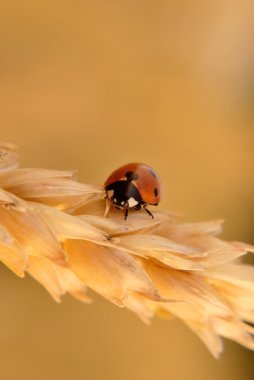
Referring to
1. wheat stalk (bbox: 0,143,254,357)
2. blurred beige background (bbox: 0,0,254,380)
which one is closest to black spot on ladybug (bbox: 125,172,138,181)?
wheat stalk (bbox: 0,143,254,357)

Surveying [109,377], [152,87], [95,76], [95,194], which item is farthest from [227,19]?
[95,194]

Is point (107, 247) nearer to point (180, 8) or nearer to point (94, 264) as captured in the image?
point (94, 264)

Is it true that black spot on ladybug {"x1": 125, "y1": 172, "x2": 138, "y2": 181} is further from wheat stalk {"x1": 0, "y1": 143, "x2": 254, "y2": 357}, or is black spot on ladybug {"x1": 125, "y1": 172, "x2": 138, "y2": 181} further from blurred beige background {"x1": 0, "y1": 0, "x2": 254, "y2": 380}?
blurred beige background {"x1": 0, "y1": 0, "x2": 254, "y2": 380}

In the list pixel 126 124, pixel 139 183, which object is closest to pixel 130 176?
pixel 139 183

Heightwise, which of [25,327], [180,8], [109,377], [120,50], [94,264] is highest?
[180,8]

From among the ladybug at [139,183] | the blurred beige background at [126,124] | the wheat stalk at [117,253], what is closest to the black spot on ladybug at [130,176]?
the ladybug at [139,183]
